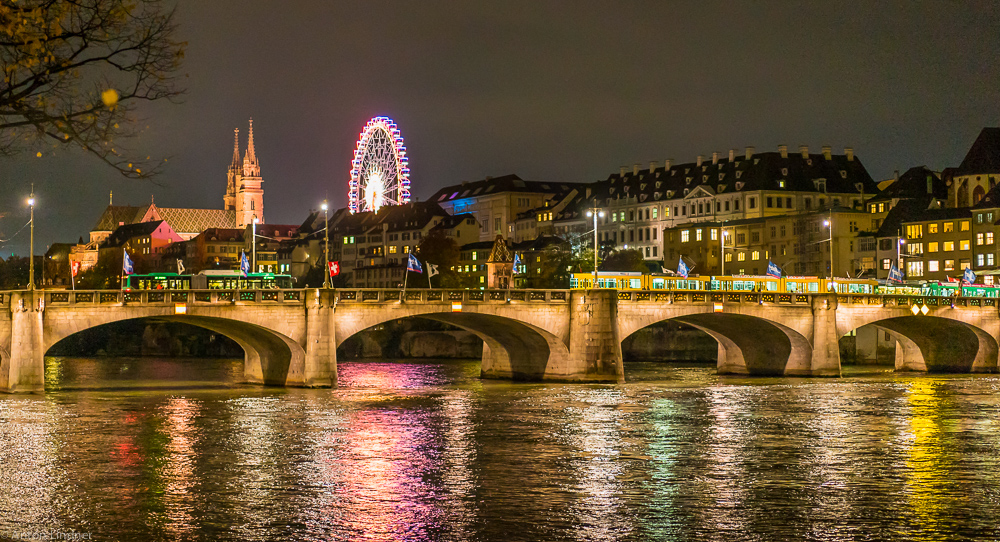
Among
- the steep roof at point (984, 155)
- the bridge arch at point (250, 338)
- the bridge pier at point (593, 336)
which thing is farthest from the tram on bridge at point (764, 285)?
the steep roof at point (984, 155)

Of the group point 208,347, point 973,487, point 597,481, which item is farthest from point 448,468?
point 208,347

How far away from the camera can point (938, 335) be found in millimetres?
92875

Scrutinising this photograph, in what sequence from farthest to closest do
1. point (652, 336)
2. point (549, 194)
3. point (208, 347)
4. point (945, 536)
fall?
point (549, 194) → point (208, 347) → point (652, 336) → point (945, 536)

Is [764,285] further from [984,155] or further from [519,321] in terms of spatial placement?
[984,155]

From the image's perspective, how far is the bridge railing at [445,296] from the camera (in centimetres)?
6900

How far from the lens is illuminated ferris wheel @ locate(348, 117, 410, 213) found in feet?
448

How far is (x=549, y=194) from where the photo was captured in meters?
199

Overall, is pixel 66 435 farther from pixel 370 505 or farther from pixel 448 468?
pixel 370 505

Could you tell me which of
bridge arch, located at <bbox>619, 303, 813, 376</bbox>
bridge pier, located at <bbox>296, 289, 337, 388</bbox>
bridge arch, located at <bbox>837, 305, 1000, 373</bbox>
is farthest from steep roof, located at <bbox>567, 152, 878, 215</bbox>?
bridge pier, located at <bbox>296, 289, 337, 388</bbox>

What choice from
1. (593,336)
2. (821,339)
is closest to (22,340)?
(593,336)

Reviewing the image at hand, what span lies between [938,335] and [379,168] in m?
66.0

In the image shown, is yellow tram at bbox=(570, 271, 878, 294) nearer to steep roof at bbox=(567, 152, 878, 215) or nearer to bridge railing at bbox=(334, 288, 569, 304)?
bridge railing at bbox=(334, 288, 569, 304)

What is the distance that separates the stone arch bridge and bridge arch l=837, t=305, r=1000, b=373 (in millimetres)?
108

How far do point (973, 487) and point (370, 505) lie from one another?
52.7 ft
